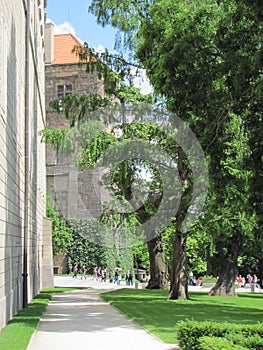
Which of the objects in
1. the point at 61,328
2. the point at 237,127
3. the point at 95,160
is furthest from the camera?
the point at 95,160

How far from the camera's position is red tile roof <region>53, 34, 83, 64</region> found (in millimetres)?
75438

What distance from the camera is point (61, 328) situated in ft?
54.5

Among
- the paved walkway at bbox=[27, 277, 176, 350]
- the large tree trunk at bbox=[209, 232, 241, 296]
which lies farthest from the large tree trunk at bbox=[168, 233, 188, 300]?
the paved walkway at bbox=[27, 277, 176, 350]

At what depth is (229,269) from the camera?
38.0m

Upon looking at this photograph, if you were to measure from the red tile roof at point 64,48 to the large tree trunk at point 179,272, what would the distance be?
47.1 metres

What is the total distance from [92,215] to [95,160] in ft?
116

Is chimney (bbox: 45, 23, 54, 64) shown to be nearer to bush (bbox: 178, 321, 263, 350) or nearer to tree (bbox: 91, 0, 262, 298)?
tree (bbox: 91, 0, 262, 298)

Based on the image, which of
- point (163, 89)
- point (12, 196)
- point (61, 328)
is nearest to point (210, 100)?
point (163, 89)

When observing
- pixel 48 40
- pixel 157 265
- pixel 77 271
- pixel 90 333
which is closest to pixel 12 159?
pixel 90 333

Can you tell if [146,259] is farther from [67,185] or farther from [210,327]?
[210,327]

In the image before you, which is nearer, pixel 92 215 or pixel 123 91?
pixel 123 91

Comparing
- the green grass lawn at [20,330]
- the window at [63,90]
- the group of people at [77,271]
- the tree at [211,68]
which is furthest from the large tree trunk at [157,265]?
the window at [63,90]

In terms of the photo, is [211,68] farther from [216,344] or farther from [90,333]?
[216,344]

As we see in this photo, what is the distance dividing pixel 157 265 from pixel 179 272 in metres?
Answer: 9.93
